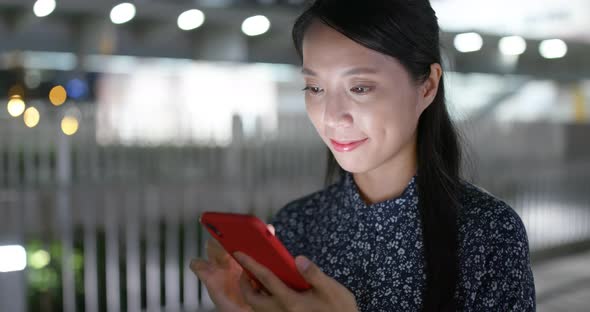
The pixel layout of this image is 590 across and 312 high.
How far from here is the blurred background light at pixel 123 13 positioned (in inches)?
302

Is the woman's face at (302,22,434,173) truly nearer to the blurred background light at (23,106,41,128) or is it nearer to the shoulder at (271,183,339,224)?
the shoulder at (271,183,339,224)

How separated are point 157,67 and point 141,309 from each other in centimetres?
885

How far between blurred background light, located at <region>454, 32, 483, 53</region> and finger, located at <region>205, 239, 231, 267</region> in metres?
9.32

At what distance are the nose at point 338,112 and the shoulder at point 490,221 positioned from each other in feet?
0.93

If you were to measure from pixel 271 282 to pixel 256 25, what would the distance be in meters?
8.26

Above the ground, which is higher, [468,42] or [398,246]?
[468,42]

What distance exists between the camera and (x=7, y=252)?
3.98 metres

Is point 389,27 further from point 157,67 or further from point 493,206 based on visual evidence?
point 157,67

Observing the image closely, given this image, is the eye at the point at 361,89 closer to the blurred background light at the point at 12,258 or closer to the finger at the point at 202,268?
the finger at the point at 202,268

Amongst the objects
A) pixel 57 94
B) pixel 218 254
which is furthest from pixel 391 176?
pixel 57 94

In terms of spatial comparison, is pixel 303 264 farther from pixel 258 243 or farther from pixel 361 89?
pixel 361 89

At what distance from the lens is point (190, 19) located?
27.4ft

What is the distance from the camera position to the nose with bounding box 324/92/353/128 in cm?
124

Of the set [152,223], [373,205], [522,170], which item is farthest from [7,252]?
[522,170]
